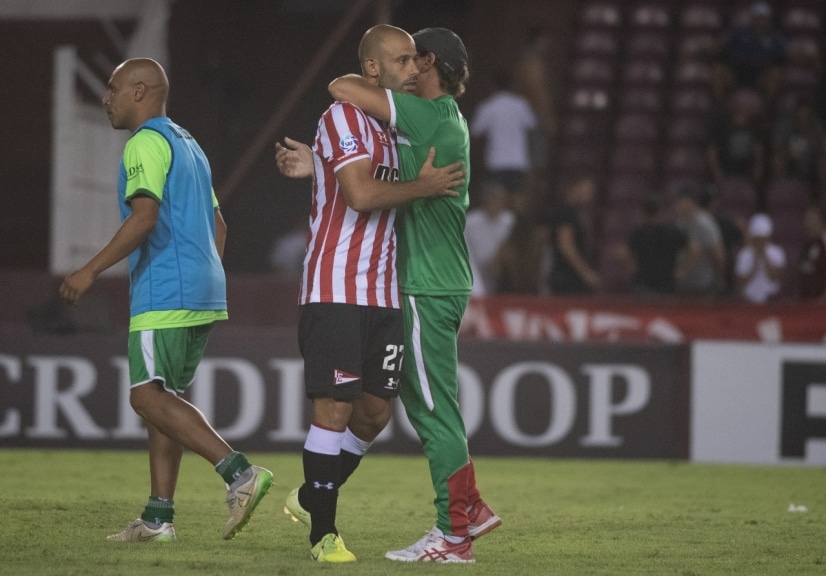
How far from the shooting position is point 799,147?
15.6 m

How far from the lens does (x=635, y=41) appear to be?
1788cm

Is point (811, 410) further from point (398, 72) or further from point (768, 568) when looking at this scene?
point (398, 72)

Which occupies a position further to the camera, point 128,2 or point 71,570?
point 128,2

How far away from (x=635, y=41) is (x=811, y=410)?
836 cm

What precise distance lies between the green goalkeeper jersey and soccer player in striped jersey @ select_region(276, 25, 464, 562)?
68 mm

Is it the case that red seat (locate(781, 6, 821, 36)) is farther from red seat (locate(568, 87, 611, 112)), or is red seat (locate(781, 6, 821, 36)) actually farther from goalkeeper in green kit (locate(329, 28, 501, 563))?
goalkeeper in green kit (locate(329, 28, 501, 563))

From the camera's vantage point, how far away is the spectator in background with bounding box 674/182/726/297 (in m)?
12.5

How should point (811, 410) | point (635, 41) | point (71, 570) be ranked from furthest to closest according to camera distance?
1. point (635, 41)
2. point (811, 410)
3. point (71, 570)

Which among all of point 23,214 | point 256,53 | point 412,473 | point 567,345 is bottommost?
point 412,473

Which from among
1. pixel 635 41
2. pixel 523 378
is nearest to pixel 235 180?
pixel 523 378

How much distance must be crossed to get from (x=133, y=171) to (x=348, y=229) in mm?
953

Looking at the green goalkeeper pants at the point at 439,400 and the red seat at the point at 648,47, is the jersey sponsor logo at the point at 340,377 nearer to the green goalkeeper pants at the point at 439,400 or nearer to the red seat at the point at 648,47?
the green goalkeeper pants at the point at 439,400

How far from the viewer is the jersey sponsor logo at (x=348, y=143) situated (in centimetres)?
523

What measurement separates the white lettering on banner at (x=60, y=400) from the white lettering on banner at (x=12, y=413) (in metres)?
0.10
